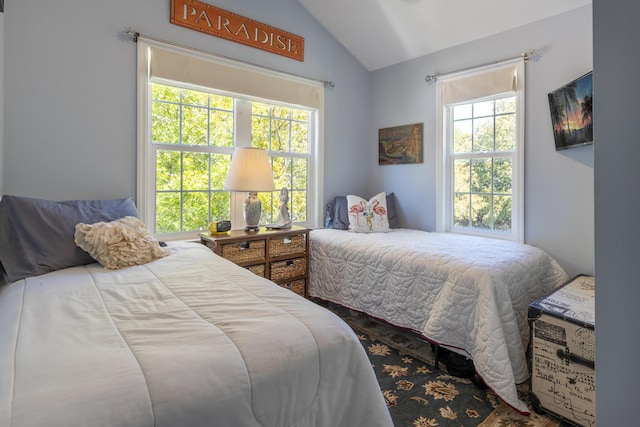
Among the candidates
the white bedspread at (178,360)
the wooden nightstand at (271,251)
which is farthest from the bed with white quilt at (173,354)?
the wooden nightstand at (271,251)

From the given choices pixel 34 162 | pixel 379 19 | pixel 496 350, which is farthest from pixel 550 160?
pixel 34 162

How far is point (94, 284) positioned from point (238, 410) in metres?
0.99

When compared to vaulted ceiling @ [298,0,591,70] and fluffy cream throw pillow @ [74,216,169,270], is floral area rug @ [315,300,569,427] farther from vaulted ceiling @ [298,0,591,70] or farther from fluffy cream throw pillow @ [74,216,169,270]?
vaulted ceiling @ [298,0,591,70]

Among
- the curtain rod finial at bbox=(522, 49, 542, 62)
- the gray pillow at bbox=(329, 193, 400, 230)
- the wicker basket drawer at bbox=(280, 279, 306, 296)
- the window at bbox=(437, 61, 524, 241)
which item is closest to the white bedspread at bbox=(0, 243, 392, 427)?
the wicker basket drawer at bbox=(280, 279, 306, 296)

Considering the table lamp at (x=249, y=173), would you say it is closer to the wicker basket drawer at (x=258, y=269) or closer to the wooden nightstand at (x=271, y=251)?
the wooden nightstand at (x=271, y=251)

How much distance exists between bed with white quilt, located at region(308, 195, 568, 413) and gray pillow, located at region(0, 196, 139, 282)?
177 cm

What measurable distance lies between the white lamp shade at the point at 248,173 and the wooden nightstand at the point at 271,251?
0.37 m

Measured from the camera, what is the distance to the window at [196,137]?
8.23 feet

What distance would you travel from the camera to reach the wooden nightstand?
8.18ft

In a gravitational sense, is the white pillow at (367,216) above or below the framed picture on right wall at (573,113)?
below

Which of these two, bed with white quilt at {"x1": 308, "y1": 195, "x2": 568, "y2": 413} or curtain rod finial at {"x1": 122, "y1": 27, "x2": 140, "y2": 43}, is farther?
curtain rod finial at {"x1": 122, "y1": 27, "x2": 140, "y2": 43}

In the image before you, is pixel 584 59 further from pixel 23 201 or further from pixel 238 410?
pixel 23 201

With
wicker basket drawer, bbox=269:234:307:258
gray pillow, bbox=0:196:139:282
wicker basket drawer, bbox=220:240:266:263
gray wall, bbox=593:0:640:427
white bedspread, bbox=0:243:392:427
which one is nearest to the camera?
gray wall, bbox=593:0:640:427

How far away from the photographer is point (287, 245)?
2.83 meters
